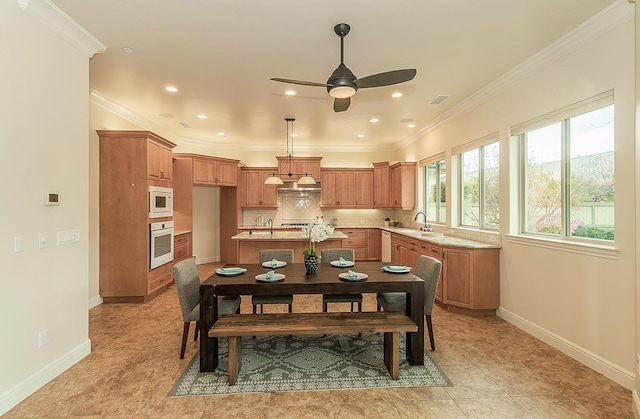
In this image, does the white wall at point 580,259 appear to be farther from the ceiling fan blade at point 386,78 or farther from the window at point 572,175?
the ceiling fan blade at point 386,78

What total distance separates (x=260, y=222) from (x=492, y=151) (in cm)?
538

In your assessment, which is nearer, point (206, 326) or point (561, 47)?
point (206, 326)

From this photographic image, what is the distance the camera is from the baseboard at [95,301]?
4.32 meters

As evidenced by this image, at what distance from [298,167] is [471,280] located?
4930 mm

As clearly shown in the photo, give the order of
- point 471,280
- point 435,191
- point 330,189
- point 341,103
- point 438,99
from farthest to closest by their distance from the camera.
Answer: point 330,189, point 435,191, point 438,99, point 471,280, point 341,103

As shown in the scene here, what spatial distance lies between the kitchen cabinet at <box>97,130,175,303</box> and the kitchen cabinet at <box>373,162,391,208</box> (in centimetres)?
519

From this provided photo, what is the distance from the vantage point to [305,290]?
2.73 m

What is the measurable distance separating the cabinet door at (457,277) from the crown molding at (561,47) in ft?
7.05

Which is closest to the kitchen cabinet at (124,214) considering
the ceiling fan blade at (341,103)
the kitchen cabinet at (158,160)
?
the kitchen cabinet at (158,160)

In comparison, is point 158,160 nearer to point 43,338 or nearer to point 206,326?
point 43,338

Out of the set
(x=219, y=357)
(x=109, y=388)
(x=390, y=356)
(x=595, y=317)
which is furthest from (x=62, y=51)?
(x=595, y=317)

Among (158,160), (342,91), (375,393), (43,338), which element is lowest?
(375,393)

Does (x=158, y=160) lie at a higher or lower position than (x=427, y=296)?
higher

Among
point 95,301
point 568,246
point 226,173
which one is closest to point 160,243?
point 95,301
